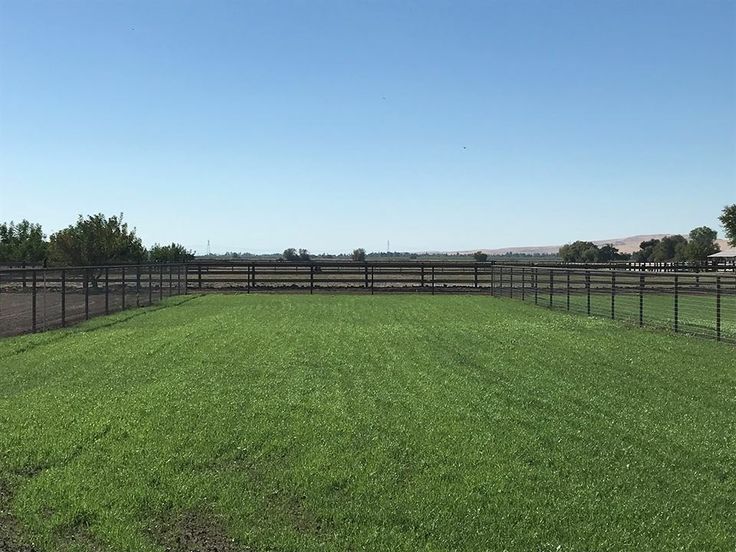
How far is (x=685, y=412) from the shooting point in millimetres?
7023

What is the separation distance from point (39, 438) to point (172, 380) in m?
2.63

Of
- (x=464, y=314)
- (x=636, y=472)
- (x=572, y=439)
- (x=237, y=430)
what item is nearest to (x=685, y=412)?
(x=572, y=439)

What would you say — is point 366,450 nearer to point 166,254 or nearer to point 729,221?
point 166,254

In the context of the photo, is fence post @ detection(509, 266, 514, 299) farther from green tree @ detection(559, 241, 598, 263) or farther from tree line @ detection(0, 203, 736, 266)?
green tree @ detection(559, 241, 598, 263)

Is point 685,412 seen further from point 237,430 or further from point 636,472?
point 237,430

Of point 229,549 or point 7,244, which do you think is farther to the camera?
point 7,244

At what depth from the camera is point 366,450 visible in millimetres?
5582

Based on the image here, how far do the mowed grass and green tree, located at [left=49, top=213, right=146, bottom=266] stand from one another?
896 inches

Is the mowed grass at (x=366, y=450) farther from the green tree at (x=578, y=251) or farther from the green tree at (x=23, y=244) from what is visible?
the green tree at (x=578, y=251)

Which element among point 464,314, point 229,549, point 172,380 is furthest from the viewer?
point 464,314

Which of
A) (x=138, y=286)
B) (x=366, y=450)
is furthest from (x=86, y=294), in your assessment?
(x=366, y=450)

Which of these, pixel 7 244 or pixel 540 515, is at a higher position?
pixel 7 244

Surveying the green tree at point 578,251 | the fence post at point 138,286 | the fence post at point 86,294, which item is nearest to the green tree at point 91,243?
the fence post at point 138,286

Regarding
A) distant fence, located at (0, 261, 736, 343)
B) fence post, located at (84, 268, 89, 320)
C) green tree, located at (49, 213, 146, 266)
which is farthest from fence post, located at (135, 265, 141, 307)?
green tree, located at (49, 213, 146, 266)
